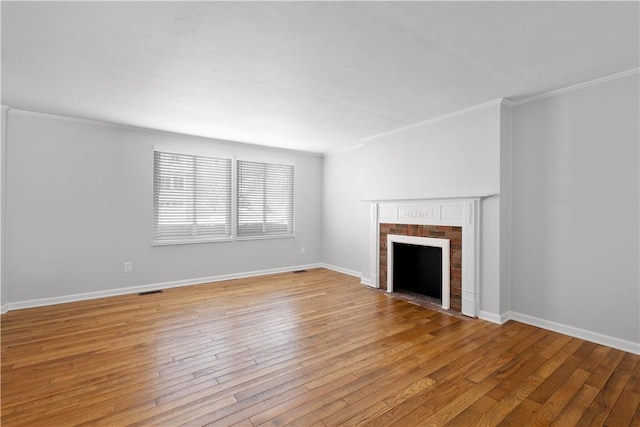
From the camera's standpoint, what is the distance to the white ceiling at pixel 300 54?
1.87 meters

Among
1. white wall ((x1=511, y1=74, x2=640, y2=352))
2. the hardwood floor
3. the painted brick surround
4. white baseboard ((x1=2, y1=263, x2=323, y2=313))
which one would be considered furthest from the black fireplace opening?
white baseboard ((x1=2, y1=263, x2=323, y2=313))

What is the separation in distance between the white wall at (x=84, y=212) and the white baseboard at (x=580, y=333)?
4.59 m

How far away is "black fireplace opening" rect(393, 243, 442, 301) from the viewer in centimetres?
417

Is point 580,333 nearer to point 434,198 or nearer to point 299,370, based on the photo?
point 434,198

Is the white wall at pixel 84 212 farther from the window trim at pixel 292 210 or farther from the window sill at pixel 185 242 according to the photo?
the window trim at pixel 292 210

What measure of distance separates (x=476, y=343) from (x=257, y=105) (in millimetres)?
3454

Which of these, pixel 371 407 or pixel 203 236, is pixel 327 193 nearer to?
pixel 203 236

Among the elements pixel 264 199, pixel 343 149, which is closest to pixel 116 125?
pixel 264 199

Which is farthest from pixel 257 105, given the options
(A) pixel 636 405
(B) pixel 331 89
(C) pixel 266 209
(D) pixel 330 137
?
(A) pixel 636 405

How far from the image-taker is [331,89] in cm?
305

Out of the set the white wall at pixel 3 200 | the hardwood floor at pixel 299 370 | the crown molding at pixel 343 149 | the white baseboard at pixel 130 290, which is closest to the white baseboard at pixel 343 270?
the white baseboard at pixel 130 290

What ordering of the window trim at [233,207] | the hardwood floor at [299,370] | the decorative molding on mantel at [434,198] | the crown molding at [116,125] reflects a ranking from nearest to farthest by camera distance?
1. the hardwood floor at [299,370]
2. the decorative molding on mantel at [434,198]
3. the crown molding at [116,125]
4. the window trim at [233,207]

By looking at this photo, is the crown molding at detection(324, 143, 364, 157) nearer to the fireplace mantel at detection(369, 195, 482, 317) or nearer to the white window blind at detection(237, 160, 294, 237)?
the white window blind at detection(237, 160, 294, 237)

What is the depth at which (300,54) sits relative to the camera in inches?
92.9
